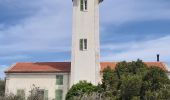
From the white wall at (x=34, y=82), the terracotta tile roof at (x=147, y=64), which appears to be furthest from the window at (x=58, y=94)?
the terracotta tile roof at (x=147, y=64)

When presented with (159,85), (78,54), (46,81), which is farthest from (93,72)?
(159,85)

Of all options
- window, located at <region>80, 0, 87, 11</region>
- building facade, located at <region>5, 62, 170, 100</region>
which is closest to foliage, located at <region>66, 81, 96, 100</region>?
building facade, located at <region>5, 62, 170, 100</region>

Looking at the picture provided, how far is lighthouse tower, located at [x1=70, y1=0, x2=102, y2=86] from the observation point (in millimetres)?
52156

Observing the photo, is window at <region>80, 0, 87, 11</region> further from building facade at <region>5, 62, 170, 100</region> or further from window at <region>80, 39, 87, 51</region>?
building facade at <region>5, 62, 170, 100</region>

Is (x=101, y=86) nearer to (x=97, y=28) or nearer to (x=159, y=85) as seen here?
(x=159, y=85)

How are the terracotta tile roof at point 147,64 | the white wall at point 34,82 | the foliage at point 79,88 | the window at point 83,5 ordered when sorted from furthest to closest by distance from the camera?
the terracotta tile roof at point 147,64
the white wall at point 34,82
the window at point 83,5
the foliage at point 79,88

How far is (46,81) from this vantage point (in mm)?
55406

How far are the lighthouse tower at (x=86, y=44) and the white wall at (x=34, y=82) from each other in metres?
2.88

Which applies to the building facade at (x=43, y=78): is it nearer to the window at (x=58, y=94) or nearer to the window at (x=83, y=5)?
the window at (x=58, y=94)

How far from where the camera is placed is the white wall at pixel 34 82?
54.7 m

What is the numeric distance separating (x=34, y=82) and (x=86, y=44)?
851 cm

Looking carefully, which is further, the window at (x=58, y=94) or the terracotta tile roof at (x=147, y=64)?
the terracotta tile roof at (x=147, y=64)

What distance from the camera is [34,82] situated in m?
55.6

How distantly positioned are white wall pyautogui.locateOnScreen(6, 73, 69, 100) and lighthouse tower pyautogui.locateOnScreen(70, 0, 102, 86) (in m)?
2.88
